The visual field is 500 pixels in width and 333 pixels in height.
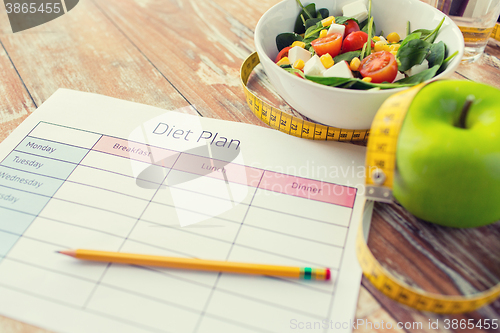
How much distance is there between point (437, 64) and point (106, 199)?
2.77 ft

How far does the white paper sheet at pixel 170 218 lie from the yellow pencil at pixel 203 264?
0.04 ft

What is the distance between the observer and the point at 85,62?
4.04 ft

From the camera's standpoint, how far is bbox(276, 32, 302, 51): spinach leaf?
102 cm

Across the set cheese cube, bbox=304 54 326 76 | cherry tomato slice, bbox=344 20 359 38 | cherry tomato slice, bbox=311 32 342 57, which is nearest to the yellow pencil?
cheese cube, bbox=304 54 326 76

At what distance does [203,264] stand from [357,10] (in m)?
0.84

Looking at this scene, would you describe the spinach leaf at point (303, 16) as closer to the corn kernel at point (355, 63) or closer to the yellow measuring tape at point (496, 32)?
the corn kernel at point (355, 63)

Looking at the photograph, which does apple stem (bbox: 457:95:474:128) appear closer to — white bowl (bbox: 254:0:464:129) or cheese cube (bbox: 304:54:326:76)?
white bowl (bbox: 254:0:464:129)

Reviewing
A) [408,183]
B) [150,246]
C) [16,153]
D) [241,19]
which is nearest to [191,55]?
[241,19]

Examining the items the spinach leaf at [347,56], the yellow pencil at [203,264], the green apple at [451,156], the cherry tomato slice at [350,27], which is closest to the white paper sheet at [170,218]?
the yellow pencil at [203,264]

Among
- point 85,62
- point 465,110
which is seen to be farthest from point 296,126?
point 85,62

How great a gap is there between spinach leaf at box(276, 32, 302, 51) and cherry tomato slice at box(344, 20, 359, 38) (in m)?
0.14

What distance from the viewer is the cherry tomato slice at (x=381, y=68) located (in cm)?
85

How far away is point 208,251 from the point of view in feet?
2.26

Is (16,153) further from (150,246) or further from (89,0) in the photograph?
(89,0)
